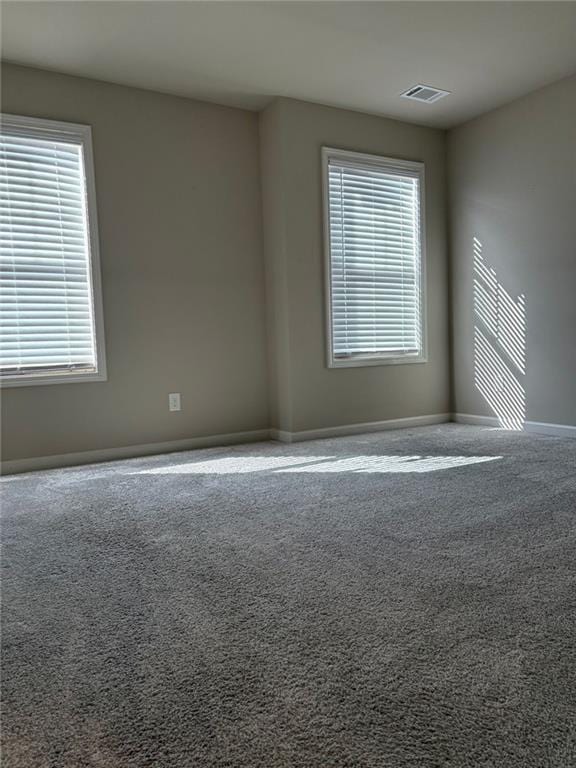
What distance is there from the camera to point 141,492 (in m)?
2.84

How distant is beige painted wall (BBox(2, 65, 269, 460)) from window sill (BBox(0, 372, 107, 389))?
43 mm

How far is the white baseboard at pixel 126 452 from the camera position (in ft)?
11.6

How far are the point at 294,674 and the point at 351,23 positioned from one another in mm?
3429

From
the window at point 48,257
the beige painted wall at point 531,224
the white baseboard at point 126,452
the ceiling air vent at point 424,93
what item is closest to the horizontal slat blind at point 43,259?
the window at point 48,257

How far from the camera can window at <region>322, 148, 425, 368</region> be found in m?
4.50

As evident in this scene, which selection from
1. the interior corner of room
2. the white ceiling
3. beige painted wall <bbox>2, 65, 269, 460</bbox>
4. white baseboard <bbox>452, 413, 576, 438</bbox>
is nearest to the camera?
the white ceiling

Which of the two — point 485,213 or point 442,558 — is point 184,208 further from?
point 442,558

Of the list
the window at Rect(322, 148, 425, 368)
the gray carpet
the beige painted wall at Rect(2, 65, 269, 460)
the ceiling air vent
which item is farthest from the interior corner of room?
the gray carpet

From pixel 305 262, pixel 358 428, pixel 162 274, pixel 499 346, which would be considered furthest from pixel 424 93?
pixel 358 428

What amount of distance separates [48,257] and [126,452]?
4.72 feet

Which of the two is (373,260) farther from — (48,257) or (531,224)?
(48,257)

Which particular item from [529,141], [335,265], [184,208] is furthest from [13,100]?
[529,141]

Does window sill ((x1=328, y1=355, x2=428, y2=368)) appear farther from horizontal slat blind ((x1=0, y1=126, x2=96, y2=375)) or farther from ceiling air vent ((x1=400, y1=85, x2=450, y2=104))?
ceiling air vent ((x1=400, y1=85, x2=450, y2=104))

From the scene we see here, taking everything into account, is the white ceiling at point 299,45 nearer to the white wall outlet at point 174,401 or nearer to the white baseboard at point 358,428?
the white wall outlet at point 174,401
